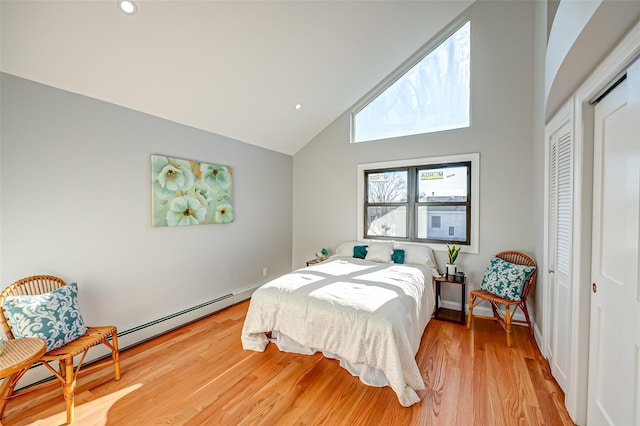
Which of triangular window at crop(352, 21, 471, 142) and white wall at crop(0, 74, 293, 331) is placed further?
triangular window at crop(352, 21, 471, 142)

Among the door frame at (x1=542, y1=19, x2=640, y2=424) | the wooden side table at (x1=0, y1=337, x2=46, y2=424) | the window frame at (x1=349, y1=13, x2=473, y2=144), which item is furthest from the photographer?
the window frame at (x1=349, y1=13, x2=473, y2=144)

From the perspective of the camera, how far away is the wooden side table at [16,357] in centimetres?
136

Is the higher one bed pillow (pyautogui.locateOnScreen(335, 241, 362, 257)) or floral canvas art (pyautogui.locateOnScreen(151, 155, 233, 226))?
floral canvas art (pyautogui.locateOnScreen(151, 155, 233, 226))

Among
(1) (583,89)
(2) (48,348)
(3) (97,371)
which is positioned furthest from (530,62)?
(3) (97,371)

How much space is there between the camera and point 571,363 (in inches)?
63.8

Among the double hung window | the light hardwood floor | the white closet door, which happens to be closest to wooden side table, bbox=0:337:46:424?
the light hardwood floor

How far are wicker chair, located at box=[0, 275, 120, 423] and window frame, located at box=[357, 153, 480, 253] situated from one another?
326 cm

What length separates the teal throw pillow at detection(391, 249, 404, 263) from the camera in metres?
3.46

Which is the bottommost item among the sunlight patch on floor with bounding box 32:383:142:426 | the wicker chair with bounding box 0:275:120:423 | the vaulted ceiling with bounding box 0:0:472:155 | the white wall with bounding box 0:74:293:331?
the sunlight patch on floor with bounding box 32:383:142:426

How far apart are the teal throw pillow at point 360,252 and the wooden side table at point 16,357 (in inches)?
125


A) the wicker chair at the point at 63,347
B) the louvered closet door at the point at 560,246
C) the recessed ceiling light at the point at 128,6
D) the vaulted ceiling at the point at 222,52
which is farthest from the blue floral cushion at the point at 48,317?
the louvered closet door at the point at 560,246

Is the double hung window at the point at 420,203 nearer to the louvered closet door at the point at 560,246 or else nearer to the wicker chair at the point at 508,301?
the wicker chair at the point at 508,301

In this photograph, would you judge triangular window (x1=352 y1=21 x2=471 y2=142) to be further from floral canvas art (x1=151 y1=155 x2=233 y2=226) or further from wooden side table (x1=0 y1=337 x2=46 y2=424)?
wooden side table (x1=0 y1=337 x2=46 y2=424)

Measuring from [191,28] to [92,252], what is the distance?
2130 millimetres
